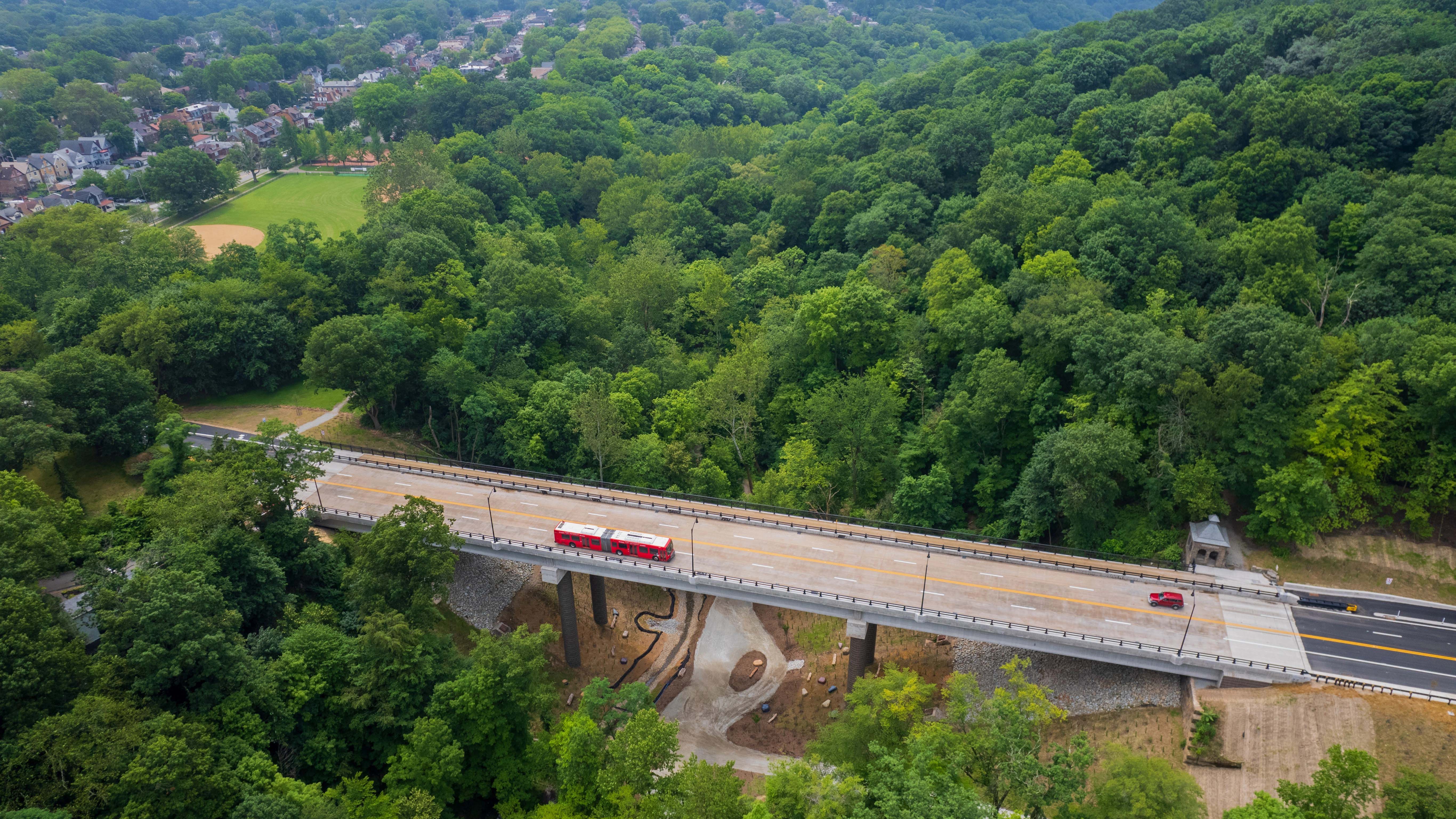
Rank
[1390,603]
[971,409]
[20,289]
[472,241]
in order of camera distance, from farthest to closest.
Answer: [472,241], [20,289], [971,409], [1390,603]

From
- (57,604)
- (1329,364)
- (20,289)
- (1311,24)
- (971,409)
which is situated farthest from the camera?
(1311,24)

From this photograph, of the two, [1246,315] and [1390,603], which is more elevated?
[1246,315]

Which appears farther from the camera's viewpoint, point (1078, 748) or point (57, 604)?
point (57, 604)

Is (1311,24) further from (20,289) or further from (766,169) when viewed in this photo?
(20,289)

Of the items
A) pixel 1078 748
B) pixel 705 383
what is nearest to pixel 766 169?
pixel 705 383

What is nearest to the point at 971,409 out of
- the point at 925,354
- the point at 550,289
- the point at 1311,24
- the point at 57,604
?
the point at 925,354

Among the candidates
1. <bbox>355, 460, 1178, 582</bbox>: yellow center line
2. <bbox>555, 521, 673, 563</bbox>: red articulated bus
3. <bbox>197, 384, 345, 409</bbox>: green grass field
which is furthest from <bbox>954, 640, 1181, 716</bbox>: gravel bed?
<bbox>197, 384, 345, 409</bbox>: green grass field

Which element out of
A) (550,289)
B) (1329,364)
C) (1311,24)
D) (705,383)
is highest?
(1311,24)
